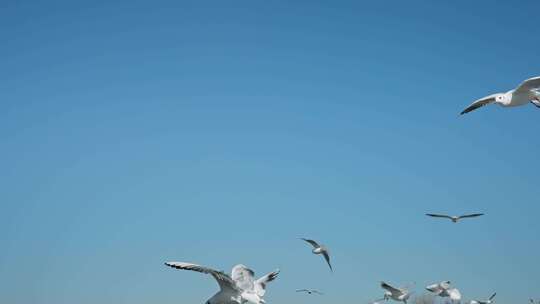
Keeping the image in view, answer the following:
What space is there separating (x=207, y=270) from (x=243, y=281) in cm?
262

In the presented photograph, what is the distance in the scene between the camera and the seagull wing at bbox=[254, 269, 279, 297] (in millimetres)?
21969

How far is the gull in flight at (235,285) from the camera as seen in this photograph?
18.7m

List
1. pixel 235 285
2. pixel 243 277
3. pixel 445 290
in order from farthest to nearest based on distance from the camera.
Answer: pixel 445 290
pixel 243 277
pixel 235 285

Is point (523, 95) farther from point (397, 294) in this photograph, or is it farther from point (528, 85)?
point (397, 294)

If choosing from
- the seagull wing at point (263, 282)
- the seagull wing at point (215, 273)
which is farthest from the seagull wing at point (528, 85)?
the seagull wing at point (215, 273)

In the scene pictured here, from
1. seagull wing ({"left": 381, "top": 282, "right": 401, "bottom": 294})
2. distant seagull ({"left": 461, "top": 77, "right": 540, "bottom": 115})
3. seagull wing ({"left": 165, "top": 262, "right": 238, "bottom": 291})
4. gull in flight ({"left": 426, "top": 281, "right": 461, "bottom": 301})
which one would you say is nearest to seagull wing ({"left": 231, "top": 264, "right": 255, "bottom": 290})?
seagull wing ({"left": 165, "top": 262, "right": 238, "bottom": 291})

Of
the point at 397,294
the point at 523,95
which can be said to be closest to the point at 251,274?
the point at 523,95

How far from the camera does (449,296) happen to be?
3250cm

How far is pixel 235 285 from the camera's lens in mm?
20203

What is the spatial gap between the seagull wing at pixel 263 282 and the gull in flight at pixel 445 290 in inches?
444

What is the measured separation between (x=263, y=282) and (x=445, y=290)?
12.4m

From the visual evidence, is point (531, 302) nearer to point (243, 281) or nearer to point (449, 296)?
point (449, 296)

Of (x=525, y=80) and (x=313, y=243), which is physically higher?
(x=313, y=243)

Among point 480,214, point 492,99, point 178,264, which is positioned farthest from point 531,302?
point 178,264
